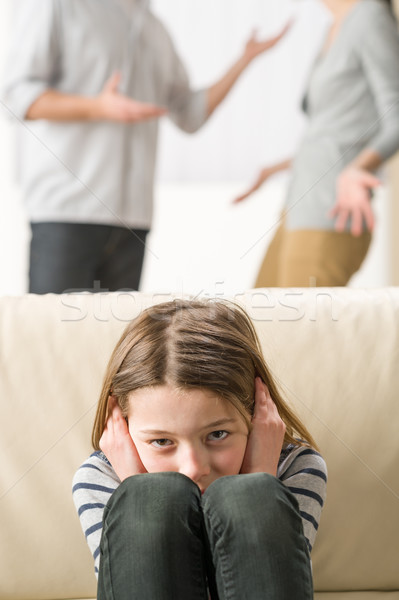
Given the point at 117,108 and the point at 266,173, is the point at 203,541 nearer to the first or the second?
the point at 117,108

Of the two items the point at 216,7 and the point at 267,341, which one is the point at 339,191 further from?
the point at 216,7

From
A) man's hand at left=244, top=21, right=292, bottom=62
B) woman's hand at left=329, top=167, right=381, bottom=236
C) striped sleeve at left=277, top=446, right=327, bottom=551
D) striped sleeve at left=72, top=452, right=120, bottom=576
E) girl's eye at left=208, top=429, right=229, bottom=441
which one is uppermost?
man's hand at left=244, top=21, right=292, bottom=62

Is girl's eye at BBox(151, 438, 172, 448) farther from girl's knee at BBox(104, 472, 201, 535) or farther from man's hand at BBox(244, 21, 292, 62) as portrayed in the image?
man's hand at BBox(244, 21, 292, 62)

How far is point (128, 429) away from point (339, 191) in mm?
890

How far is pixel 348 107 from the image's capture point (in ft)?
5.34

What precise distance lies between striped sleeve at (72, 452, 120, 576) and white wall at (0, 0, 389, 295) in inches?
67.9

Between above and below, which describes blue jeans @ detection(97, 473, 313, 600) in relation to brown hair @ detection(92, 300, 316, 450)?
below

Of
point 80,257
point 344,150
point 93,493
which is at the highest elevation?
point 344,150

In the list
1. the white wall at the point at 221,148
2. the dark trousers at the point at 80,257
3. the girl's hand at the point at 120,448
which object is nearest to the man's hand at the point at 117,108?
the dark trousers at the point at 80,257

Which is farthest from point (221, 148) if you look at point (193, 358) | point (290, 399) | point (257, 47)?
point (193, 358)

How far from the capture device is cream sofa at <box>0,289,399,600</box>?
1.01 m

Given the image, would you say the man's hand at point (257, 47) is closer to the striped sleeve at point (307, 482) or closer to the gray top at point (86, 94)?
the gray top at point (86, 94)

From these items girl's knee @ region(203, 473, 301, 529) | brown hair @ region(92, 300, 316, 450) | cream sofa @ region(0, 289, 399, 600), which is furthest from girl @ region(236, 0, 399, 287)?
girl's knee @ region(203, 473, 301, 529)

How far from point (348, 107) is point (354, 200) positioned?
0.20 meters
